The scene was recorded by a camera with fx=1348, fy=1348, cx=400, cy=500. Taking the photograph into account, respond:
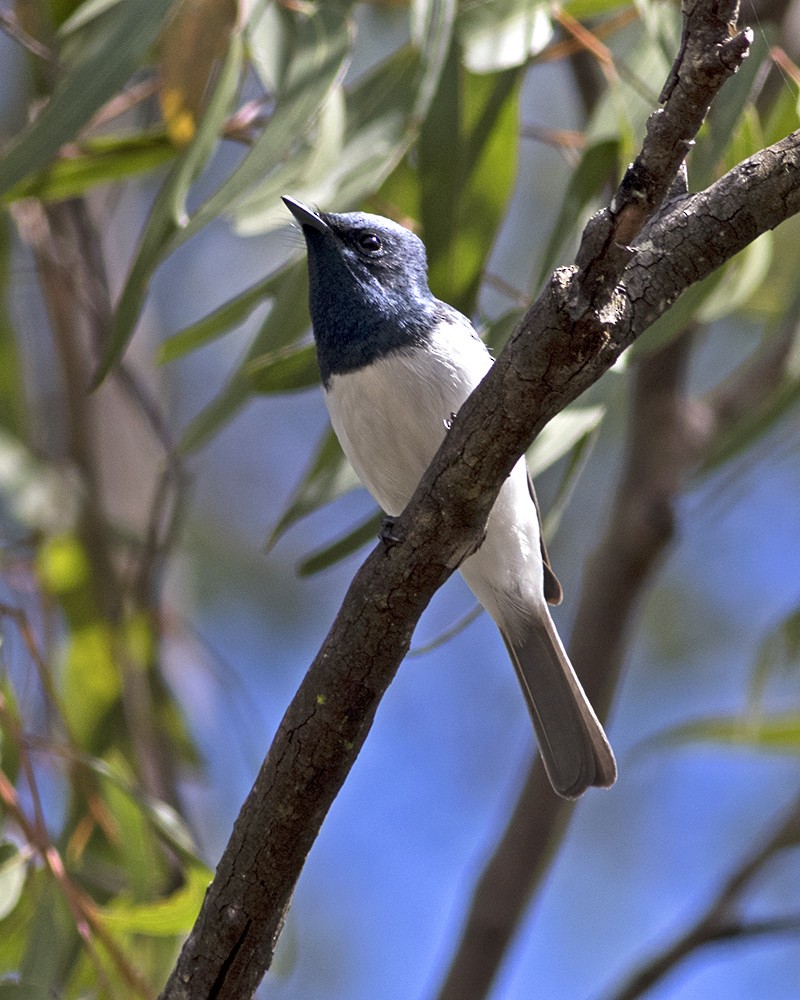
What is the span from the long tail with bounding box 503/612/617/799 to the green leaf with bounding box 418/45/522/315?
0.74m

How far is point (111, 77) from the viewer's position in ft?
6.95

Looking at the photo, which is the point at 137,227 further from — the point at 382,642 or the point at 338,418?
the point at 382,642

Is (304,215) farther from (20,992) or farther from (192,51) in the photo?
(20,992)

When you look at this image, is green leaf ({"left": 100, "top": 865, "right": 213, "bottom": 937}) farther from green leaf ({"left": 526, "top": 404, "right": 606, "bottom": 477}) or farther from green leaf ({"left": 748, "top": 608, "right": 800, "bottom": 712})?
green leaf ({"left": 748, "top": 608, "right": 800, "bottom": 712})

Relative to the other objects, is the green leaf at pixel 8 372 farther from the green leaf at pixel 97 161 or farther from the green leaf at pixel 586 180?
the green leaf at pixel 586 180

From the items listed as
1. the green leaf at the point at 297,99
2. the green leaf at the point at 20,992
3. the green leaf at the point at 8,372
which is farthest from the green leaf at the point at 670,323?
the green leaf at the point at 8,372

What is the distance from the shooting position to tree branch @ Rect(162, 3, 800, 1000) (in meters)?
1.47

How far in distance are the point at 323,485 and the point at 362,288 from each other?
0.40 m

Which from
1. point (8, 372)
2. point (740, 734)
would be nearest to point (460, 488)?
point (740, 734)

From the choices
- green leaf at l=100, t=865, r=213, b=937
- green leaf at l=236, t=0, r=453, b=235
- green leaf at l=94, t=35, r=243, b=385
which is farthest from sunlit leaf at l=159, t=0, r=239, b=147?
green leaf at l=100, t=865, r=213, b=937

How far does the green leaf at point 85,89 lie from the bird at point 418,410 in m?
0.39

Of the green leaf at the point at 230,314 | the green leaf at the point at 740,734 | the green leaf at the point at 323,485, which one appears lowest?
the green leaf at the point at 740,734

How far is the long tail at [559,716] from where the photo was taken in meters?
2.46

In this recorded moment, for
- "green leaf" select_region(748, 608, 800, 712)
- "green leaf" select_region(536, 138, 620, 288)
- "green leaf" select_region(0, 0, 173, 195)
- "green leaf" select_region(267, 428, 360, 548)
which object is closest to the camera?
Answer: "green leaf" select_region(0, 0, 173, 195)
